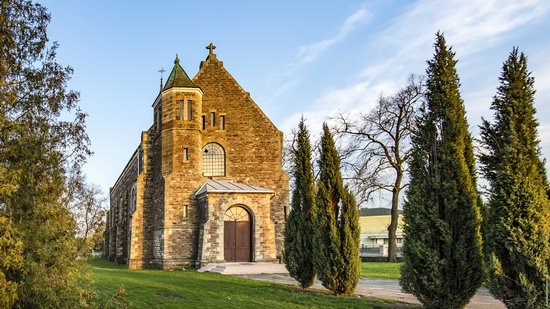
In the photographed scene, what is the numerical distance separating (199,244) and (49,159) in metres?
18.0

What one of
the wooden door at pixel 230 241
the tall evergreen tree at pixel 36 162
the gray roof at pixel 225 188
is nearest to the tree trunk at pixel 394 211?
the gray roof at pixel 225 188

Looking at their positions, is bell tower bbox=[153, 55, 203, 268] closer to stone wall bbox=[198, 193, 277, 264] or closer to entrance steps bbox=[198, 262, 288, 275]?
stone wall bbox=[198, 193, 277, 264]

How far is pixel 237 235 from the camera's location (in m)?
28.1

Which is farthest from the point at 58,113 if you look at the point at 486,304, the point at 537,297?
the point at 486,304

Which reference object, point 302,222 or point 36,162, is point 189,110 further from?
point 36,162

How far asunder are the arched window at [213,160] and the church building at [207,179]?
0.20 ft

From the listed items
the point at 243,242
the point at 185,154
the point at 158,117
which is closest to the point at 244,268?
the point at 243,242

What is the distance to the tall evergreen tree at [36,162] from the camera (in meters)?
9.76

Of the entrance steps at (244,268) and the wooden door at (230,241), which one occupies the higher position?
the wooden door at (230,241)

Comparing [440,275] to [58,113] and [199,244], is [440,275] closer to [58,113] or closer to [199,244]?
[58,113]

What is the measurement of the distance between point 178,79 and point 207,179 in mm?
6014

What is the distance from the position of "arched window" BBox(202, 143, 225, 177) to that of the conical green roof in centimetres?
396

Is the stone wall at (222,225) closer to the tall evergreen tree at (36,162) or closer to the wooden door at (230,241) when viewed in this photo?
the wooden door at (230,241)

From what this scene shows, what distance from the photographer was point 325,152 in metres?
17.2
